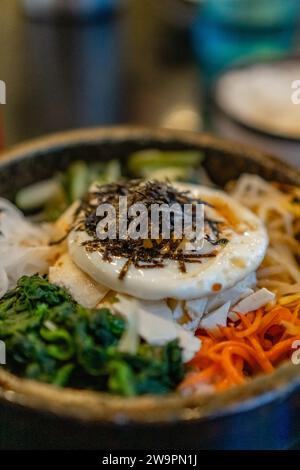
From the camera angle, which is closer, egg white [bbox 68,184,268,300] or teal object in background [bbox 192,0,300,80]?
egg white [bbox 68,184,268,300]

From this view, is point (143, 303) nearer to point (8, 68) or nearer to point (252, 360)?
point (252, 360)

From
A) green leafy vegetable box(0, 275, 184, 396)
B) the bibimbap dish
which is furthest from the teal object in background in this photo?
green leafy vegetable box(0, 275, 184, 396)

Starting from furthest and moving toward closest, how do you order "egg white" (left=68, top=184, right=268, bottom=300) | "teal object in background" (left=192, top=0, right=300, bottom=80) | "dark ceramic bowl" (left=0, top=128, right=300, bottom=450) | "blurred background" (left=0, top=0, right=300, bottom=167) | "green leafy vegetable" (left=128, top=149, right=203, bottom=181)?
"teal object in background" (left=192, top=0, right=300, bottom=80) → "blurred background" (left=0, top=0, right=300, bottom=167) → "green leafy vegetable" (left=128, top=149, right=203, bottom=181) → "egg white" (left=68, top=184, right=268, bottom=300) → "dark ceramic bowl" (left=0, top=128, right=300, bottom=450)

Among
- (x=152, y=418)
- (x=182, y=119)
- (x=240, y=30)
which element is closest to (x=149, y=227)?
(x=152, y=418)

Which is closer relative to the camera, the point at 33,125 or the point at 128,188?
the point at 128,188

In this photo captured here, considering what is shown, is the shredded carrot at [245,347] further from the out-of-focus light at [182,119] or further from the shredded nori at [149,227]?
the out-of-focus light at [182,119]

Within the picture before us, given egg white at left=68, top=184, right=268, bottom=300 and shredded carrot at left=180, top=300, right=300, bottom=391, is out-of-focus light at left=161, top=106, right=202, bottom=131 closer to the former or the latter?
egg white at left=68, top=184, right=268, bottom=300

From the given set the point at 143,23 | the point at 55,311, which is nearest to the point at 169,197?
the point at 55,311
